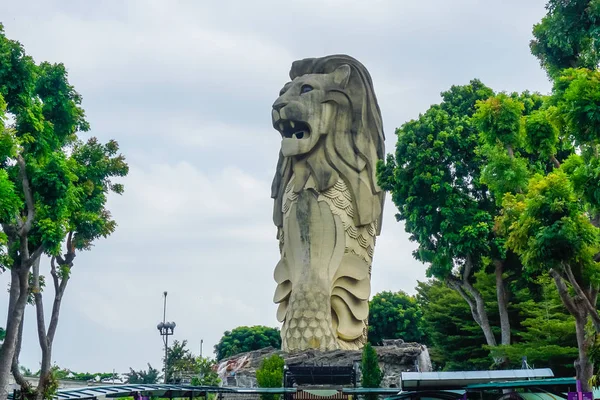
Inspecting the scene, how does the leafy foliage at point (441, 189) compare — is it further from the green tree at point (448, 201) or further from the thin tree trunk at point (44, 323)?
the thin tree trunk at point (44, 323)

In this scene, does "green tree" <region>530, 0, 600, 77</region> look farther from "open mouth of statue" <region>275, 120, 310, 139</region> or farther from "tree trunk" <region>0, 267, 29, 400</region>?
"open mouth of statue" <region>275, 120, 310, 139</region>

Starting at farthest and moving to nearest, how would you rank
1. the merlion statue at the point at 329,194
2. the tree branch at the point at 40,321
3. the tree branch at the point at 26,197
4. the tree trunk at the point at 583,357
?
the merlion statue at the point at 329,194 < the tree branch at the point at 40,321 < the tree branch at the point at 26,197 < the tree trunk at the point at 583,357

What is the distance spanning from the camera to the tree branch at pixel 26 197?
13.5 meters

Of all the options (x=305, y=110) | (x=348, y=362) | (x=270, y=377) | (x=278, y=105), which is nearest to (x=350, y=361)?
(x=348, y=362)

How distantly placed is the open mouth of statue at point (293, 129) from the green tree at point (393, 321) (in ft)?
50.5

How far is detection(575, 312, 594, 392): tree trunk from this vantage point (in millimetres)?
11719

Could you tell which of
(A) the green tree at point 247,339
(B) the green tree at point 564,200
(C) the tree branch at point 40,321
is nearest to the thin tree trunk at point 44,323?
(C) the tree branch at point 40,321

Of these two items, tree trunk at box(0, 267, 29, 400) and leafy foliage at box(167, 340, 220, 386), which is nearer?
tree trunk at box(0, 267, 29, 400)

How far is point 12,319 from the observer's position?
44.6 ft

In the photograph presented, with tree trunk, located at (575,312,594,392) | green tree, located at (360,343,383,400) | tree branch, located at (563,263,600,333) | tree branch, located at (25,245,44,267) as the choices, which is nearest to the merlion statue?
green tree, located at (360,343,383,400)

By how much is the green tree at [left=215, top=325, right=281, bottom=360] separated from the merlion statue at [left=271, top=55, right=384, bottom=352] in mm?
19316

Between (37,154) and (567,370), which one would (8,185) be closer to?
(37,154)

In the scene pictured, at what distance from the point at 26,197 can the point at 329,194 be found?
12740 mm

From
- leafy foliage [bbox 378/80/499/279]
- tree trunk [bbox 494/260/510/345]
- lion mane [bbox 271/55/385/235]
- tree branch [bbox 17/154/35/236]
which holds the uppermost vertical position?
lion mane [bbox 271/55/385/235]
